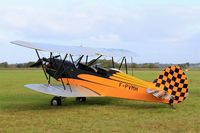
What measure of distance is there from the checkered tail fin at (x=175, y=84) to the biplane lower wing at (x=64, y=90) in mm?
2511

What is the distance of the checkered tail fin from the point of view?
425 inches

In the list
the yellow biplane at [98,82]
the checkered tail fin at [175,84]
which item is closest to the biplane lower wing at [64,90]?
the yellow biplane at [98,82]

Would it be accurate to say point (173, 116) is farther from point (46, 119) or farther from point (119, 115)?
point (46, 119)

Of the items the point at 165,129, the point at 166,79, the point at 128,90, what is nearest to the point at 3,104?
the point at 128,90

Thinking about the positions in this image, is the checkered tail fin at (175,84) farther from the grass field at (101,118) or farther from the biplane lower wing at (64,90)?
the biplane lower wing at (64,90)

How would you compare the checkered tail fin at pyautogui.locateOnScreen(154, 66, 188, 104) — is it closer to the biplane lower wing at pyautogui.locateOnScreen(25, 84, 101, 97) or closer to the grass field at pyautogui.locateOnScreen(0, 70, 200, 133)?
the grass field at pyautogui.locateOnScreen(0, 70, 200, 133)

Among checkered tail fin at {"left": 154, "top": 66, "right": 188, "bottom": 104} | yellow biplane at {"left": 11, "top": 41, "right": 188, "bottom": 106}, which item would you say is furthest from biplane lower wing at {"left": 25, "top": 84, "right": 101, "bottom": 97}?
checkered tail fin at {"left": 154, "top": 66, "right": 188, "bottom": 104}

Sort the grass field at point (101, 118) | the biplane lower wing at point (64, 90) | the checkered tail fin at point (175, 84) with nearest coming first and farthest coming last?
the grass field at point (101, 118) → the checkered tail fin at point (175, 84) → the biplane lower wing at point (64, 90)

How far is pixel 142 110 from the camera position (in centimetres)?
1070

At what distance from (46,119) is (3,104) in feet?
12.1

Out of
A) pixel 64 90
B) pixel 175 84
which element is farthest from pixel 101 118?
pixel 175 84

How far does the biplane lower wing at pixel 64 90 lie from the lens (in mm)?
11203

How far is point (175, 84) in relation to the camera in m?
10.8

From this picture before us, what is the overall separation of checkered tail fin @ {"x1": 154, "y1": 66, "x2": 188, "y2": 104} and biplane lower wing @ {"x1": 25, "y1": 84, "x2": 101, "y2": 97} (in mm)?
2511
